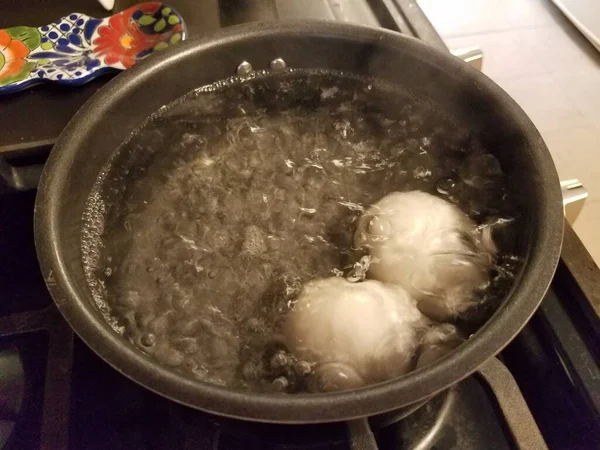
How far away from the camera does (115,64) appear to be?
1026 millimetres

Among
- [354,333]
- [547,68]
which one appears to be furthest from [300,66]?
[547,68]

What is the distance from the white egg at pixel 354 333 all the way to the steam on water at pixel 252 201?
0.04m

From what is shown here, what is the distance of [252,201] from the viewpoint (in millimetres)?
878

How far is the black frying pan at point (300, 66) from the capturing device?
1.65 feet

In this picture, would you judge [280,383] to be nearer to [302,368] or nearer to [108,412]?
[302,368]

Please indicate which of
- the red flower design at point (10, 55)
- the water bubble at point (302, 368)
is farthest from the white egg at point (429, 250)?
the red flower design at point (10, 55)

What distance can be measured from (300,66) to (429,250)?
0.42 metres

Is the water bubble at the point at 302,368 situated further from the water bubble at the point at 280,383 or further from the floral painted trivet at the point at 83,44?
the floral painted trivet at the point at 83,44

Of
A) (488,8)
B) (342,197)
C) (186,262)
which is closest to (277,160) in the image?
(342,197)

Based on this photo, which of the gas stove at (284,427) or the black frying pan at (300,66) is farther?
the gas stove at (284,427)

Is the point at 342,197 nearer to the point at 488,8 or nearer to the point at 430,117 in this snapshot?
the point at 430,117

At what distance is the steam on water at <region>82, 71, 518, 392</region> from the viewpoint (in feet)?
2.39

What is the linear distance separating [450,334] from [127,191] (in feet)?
1.75

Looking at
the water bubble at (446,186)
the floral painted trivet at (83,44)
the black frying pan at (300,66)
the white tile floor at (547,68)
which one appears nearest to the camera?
the black frying pan at (300,66)
